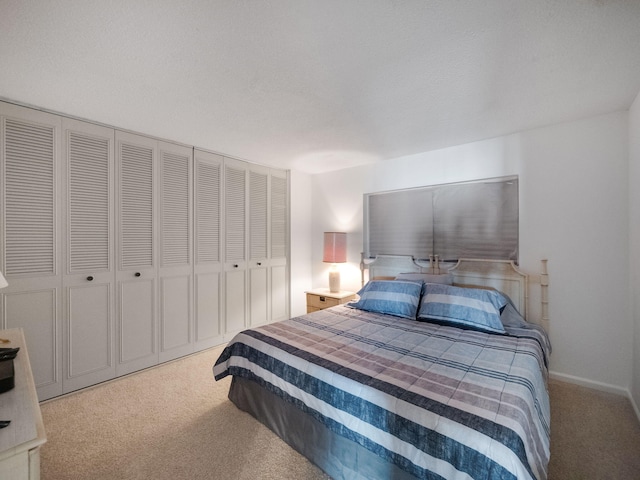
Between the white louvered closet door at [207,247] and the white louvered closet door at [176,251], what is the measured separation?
82 millimetres

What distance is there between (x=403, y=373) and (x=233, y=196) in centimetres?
293

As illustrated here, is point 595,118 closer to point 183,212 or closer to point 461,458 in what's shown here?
point 461,458

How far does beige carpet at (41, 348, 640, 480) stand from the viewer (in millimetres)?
1690

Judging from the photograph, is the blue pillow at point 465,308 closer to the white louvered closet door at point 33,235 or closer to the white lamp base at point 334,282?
the white lamp base at point 334,282

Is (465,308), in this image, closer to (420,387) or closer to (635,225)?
(420,387)

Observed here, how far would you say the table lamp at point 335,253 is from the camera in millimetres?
3932

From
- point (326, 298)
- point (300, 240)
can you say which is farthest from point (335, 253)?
point (300, 240)

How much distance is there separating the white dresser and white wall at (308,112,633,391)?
3.47 metres

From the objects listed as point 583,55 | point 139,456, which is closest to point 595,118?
point 583,55

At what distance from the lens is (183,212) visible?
3.27 m

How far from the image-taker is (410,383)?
152cm

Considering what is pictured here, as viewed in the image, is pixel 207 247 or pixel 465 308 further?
pixel 207 247

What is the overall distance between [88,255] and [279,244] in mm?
2261

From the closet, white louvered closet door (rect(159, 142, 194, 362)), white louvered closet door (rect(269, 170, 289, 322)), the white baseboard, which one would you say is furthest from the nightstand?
the white baseboard
